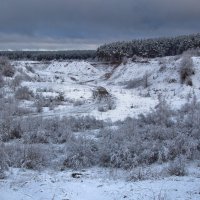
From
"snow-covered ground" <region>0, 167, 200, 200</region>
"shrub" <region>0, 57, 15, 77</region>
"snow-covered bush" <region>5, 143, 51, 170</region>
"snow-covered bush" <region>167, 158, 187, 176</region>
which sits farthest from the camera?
"shrub" <region>0, 57, 15, 77</region>

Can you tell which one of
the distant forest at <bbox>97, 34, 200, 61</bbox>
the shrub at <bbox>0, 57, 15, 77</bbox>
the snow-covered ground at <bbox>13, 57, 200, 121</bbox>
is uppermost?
the distant forest at <bbox>97, 34, 200, 61</bbox>

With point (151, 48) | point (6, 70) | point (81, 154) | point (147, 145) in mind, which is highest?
point (151, 48)

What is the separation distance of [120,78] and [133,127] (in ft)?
124

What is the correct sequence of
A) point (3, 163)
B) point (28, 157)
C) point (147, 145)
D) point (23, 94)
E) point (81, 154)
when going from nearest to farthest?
point (3, 163) < point (28, 157) < point (81, 154) < point (147, 145) < point (23, 94)

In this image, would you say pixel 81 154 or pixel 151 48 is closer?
pixel 81 154

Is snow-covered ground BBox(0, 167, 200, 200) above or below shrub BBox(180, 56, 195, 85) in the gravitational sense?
below

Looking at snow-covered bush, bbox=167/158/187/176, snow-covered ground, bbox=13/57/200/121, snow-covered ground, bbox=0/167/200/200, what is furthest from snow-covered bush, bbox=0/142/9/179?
snow-covered ground, bbox=13/57/200/121

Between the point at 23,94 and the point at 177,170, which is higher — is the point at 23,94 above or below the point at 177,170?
above

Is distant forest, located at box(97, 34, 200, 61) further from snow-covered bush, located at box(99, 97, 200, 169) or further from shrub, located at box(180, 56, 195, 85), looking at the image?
snow-covered bush, located at box(99, 97, 200, 169)

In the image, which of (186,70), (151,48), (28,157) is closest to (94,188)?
(28,157)

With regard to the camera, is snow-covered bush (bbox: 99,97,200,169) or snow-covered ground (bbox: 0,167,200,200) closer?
snow-covered ground (bbox: 0,167,200,200)

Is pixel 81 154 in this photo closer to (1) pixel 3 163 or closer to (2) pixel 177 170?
(1) pixel 3 163

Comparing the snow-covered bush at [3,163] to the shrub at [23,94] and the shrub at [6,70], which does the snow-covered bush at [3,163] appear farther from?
the shrub at [6,70]

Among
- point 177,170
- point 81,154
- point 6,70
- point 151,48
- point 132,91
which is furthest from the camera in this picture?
point 151,48
